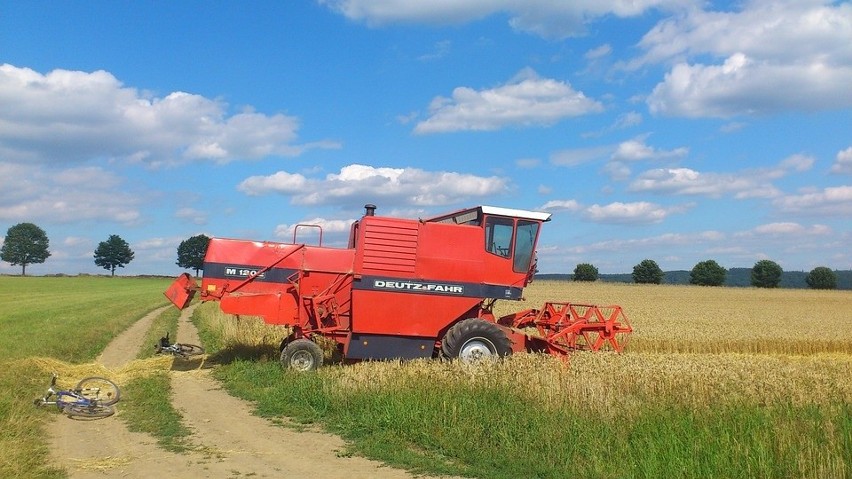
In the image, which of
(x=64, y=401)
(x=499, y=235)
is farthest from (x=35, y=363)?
(x=499, y=235)

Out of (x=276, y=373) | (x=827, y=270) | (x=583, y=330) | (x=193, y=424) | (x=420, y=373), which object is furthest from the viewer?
(x=827, y=270)

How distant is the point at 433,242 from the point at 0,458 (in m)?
8.73

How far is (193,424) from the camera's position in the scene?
1000 cm

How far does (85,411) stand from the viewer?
1047cm

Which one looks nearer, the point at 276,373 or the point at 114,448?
the point at 114,448

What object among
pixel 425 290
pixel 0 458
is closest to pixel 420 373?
pixel 425 290

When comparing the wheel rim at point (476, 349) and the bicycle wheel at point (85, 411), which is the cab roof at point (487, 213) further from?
the bicycle wheel at point (85, 411)

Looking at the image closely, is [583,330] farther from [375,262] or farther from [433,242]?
[375,262]

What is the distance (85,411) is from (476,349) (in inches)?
278

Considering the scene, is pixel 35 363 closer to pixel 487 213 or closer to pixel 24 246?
pixel 487 213

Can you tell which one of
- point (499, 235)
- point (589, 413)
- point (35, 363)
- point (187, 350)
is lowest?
point (35, 363)

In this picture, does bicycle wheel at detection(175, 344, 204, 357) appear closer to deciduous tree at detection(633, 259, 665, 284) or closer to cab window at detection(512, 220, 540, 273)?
cab window at detection(512, 220, 540, 273)

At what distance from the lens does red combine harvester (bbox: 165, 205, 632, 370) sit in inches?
545

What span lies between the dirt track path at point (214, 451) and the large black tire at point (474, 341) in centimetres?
417
